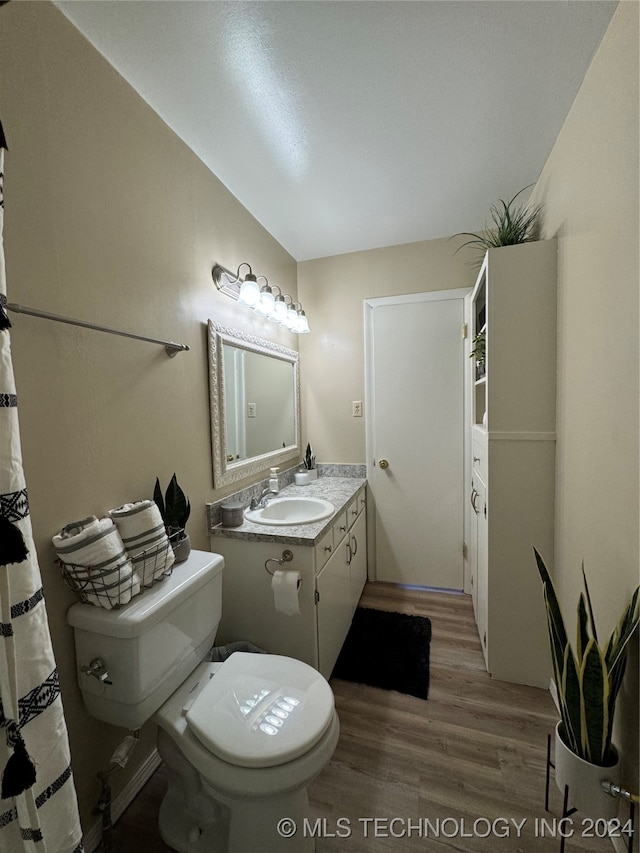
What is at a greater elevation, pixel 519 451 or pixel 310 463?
pixel 519 451

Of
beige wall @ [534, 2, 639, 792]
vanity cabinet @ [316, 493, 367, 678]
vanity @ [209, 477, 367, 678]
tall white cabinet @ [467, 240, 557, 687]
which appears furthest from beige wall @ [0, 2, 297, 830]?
beige wall @ [534, 2, 639, 792]

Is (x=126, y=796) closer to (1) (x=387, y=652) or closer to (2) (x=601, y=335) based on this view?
(1) (x=387, y=652)

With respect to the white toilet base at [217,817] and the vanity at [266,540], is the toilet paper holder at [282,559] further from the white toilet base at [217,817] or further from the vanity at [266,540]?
the white toilet base at [217,817]

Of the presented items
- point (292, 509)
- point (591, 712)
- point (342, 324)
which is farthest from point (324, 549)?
point (342, 324)

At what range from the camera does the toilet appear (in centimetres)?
85

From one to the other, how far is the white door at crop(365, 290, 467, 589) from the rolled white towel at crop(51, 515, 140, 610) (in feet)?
5.92

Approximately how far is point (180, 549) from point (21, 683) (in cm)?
57

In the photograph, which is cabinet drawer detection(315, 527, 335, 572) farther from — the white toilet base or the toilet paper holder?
the white toilet base

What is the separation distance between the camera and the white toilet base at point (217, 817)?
0.91 meters

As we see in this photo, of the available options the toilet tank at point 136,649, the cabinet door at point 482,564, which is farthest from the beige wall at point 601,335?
the toilet tank at point 136,649

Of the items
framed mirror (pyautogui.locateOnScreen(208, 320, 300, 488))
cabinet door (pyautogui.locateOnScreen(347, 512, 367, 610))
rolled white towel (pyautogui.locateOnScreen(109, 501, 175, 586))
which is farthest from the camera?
cabinet door (pyautogui.locateOnScreen(347, 512, 367, 610))

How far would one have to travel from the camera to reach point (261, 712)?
948 millimetres

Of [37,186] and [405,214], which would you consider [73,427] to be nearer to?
Answer: [37,186]

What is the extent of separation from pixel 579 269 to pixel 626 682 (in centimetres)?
131
